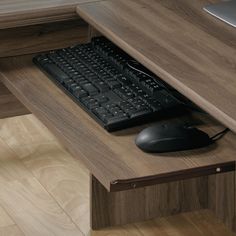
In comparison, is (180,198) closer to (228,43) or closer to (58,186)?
(58,186)

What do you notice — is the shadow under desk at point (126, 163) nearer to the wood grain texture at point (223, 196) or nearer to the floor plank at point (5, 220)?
the wood grain texture at point (223, 196)

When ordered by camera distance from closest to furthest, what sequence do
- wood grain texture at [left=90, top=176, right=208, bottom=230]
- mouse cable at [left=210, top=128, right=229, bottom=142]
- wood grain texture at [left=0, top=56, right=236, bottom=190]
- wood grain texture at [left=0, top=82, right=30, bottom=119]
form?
1. wood grain texture at [left=0, top=56, right=236, bottom=190]
2. mouse cable at [left=210, top=128, right=229, bottom=142]
3. wood grain texture at [left=90, top=176, right=208, bottom=230]
4. wood grain texture at [left=0, top=82, right=30, bottom=119]

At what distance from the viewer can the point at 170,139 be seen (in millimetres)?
1593

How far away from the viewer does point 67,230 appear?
77.6 inches

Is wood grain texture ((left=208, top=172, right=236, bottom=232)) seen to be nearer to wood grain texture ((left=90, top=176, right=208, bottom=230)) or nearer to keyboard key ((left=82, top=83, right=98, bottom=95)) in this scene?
wood grain texture ((left=90, top=176, right=208, bottom=230))

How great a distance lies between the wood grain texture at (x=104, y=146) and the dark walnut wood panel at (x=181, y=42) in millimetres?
114

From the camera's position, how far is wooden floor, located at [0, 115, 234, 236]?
1.97 meters

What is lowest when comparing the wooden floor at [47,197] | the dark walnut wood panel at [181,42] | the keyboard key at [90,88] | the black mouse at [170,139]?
the wooden floor at [47,197]

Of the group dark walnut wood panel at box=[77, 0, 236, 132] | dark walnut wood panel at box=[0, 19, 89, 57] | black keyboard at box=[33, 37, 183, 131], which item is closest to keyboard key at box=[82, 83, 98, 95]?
black keyboard at box=[33, 37, 183, 131]

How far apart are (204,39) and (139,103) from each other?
0.61ft

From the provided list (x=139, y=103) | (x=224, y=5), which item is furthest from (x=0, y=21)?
(x=224, y=5)

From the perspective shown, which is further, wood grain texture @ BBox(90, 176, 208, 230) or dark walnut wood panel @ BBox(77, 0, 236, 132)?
wood grain texture @ BBox(90, 176, 208, 230)

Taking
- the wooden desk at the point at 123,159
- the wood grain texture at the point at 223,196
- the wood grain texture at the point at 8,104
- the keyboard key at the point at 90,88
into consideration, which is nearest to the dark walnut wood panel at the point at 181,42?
the wooden desk at the point at 123,159

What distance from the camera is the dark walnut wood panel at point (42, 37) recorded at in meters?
1.98
